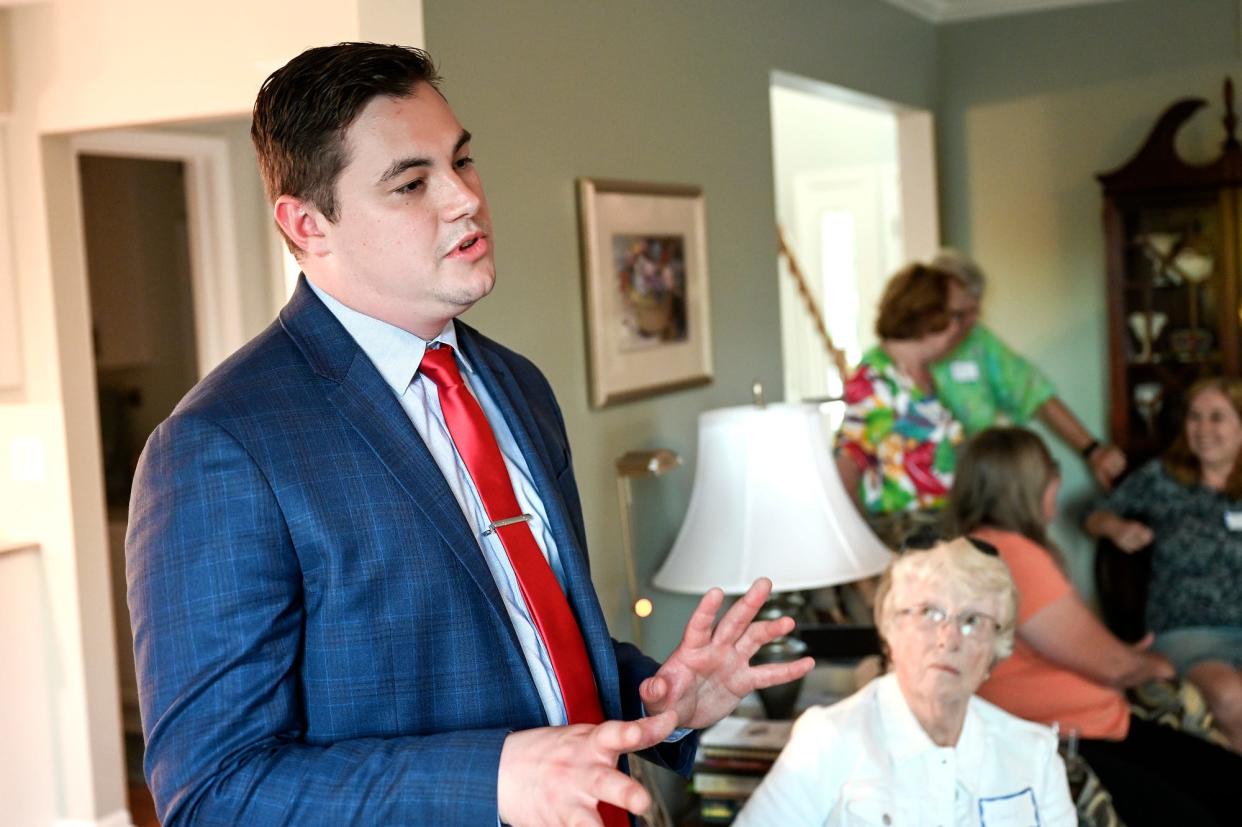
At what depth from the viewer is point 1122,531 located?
4.66 metres

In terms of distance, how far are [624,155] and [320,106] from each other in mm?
2110

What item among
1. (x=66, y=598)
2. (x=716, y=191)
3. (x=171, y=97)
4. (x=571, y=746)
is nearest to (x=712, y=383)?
(x=716, y=191)

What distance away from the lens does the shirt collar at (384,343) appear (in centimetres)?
134

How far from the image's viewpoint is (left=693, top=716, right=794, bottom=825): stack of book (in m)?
2.94

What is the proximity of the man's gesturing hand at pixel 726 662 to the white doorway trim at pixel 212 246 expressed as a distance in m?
3.68

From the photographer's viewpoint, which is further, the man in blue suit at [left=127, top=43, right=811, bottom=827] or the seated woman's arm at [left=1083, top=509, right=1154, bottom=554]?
the seated woman's arm at [left=1083, top=509, right=1154, bottom=554]

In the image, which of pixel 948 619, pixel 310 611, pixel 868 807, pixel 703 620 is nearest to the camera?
pixel 310 611

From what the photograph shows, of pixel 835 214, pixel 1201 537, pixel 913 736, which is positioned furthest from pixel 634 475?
pixel 835 214

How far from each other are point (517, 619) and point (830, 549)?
1735mm

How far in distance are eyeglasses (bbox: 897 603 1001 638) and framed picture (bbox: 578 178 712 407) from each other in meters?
1.02

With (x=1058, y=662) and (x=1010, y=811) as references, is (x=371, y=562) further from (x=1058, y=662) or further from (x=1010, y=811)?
(x=1058, y=662)

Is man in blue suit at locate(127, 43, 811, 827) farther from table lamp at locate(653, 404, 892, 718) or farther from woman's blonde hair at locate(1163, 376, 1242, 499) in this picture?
woman's blonde hair at locate(1163, 376, 1242, 499)

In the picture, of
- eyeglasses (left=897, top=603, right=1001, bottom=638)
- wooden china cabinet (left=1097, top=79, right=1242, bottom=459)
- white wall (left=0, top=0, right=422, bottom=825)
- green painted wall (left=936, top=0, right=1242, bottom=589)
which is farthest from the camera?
green painted wall (left=936, top=0, right=1242, bottom=589)

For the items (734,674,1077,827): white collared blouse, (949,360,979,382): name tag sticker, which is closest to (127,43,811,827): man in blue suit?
(734,674,1077,827): white collared blouse
